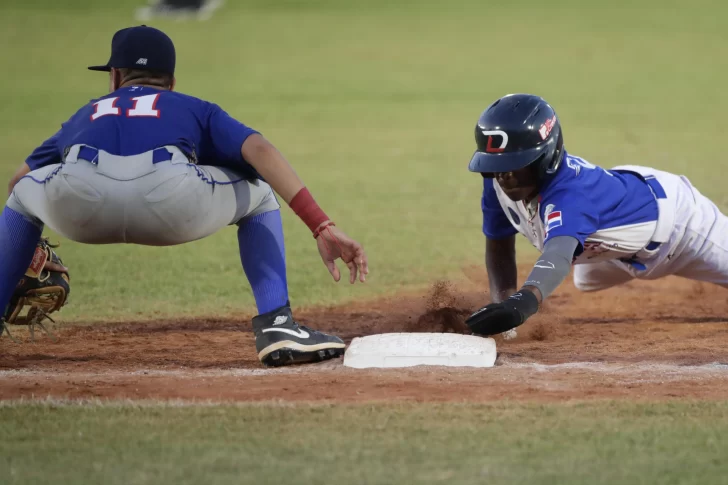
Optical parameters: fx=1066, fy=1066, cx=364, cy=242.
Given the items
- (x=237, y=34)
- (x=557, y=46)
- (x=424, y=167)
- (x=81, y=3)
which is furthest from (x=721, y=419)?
(x=81, y=3)

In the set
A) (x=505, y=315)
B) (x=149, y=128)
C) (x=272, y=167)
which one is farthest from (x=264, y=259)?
(x=505, y=315)

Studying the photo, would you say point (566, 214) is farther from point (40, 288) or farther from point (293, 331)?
point (40, 288)

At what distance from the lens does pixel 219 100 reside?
15586mm

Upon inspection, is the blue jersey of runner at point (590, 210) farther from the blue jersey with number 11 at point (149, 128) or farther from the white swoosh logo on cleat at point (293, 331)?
the blue jersey with number 11 at point (149, 128)

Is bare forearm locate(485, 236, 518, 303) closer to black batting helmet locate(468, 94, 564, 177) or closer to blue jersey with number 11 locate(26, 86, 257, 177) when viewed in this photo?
black batting helmet locate(468, 94, 564, 177)

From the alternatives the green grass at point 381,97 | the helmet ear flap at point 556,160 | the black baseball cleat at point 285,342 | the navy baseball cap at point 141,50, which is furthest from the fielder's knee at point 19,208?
the helmet ear flap at point 556,160

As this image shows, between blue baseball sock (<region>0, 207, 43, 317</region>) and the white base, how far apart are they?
1402mm

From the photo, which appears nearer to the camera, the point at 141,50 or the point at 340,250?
the point at 340,250

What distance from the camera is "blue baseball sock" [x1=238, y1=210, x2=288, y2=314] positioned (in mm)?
4496

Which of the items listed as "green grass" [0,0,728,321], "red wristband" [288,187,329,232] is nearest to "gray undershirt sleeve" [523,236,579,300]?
"red wristband" [288,187,329,232]

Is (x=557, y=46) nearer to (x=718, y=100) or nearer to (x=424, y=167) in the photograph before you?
(x=718, y=100)

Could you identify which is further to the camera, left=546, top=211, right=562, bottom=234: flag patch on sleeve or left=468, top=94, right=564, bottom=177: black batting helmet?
left=468, top=94, right=564, bottom=177: black batting helmet

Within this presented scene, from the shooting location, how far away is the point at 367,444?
3230mm

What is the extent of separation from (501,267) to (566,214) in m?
1.32
